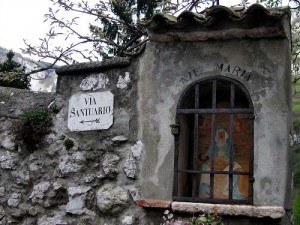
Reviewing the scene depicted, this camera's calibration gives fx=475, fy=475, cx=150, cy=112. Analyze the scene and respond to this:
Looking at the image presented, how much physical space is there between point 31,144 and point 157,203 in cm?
158

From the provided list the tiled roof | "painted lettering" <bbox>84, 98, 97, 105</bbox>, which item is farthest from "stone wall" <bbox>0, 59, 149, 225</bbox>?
the tiled roof

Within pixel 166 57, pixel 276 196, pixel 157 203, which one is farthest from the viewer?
pixel 166 57

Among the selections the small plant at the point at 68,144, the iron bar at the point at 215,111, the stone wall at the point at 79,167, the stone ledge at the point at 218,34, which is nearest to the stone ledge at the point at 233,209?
the stone wall at the point at 79,167

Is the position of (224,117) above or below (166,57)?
below

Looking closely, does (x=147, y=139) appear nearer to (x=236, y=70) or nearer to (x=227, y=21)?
(x=236, y=70)

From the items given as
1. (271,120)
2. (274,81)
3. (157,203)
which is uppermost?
(274,81)

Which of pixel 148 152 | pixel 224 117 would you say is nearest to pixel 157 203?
pixel 148 152

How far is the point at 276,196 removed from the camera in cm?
372

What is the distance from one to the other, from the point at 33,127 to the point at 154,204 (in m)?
1.56

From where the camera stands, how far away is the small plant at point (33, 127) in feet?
15.6

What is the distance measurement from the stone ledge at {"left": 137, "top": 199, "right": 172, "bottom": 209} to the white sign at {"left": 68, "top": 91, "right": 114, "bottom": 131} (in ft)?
2.68

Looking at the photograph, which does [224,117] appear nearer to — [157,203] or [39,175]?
[157,203]

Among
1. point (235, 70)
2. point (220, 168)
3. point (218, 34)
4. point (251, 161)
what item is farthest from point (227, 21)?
point (220, 168)

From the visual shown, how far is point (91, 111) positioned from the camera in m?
4.59
